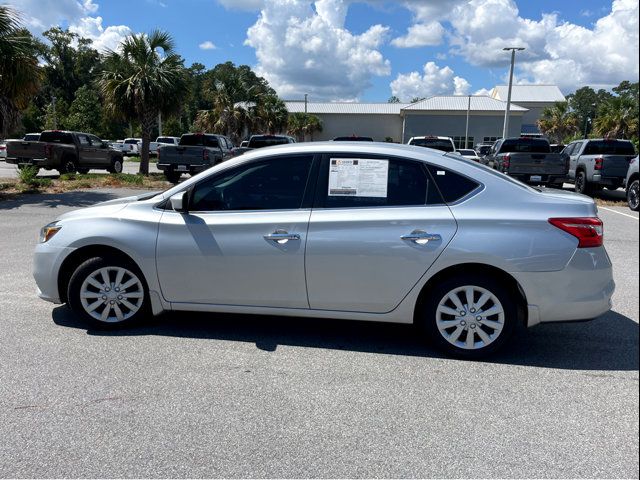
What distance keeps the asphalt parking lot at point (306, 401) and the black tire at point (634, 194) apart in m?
9.94

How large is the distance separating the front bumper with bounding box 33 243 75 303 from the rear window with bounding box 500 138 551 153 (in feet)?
54.3

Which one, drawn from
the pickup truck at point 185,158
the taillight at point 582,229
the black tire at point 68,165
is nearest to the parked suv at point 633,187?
the taillight at point 582,229

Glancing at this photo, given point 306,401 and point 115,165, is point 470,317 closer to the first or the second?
point 306,401

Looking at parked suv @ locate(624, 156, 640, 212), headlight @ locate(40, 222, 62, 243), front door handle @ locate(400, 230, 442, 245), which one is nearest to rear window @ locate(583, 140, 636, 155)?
parked suv @ locate(624, 156, 640, 212)

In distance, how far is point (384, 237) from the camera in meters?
4.08

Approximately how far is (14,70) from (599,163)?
54.0 feet

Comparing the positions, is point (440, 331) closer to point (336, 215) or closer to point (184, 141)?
point (336, 215)

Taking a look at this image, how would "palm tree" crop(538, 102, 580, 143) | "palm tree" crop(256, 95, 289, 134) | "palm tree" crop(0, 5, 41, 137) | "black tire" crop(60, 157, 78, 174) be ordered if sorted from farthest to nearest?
"palm tree" crop(538, 102, 580, 143), "palm tree" crop(256, 95, 289, 134), "black tire" crop(60, 157, 78, 174), "palm tree" crop(0, 5, 41, 137)

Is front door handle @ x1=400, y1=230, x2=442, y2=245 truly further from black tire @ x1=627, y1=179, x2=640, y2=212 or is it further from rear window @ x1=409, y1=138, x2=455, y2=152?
rear window @ x1=409, y1=138, x2=455, y2=152

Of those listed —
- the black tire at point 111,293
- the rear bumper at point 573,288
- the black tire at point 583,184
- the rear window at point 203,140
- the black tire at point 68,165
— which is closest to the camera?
the rear bumper at point 573,288

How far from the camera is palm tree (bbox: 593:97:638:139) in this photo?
3903 cm

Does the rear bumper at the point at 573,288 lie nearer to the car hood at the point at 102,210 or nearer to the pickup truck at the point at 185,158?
the car hood at the point at 102,210

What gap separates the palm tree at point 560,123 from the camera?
196ft

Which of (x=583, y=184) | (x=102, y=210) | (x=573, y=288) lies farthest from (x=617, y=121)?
(x=102, y=210)
